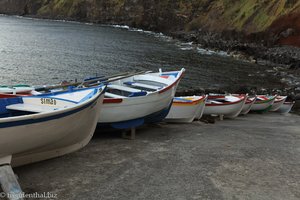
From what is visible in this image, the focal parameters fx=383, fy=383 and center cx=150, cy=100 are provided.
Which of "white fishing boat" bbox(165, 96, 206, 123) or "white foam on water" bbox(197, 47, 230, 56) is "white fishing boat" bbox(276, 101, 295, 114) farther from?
"white foam on water" bbox(197, 47, 230, 56)

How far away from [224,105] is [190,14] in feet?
268

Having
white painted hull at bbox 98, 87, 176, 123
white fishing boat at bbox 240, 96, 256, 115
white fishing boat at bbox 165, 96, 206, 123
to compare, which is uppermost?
white painted hull at bbox 98, 87, 176, 123

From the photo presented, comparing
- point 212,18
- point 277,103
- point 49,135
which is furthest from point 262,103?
point 212,18

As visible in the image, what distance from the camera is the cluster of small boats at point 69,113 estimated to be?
25.7 ft

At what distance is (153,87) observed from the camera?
1475 cm

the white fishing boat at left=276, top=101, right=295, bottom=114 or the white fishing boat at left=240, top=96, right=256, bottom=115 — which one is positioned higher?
the white fishing boat at left=240, top=96, right=256, bottom=115

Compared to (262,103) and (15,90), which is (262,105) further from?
(15,90)

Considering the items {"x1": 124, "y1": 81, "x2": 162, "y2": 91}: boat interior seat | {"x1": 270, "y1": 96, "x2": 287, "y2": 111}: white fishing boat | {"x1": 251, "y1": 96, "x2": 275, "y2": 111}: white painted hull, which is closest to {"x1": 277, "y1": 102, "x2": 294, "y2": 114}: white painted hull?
{"x1": 270, "y1": 96, "x2": 287, "y2": 111}: white fishing boat

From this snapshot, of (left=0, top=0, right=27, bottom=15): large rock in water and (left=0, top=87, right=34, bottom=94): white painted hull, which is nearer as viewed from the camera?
(left=0, top=87, right=34, bottom=94): white painted hull

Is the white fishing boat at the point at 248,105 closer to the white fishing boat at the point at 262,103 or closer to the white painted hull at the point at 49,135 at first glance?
the white fishing boat at the point at 262,103

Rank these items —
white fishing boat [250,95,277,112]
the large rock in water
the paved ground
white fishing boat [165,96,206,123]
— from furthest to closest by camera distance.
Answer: the large rock in water → white fishing boat [250,95,277,112] → white fishing boat [165,96,206,123] → the paved ground

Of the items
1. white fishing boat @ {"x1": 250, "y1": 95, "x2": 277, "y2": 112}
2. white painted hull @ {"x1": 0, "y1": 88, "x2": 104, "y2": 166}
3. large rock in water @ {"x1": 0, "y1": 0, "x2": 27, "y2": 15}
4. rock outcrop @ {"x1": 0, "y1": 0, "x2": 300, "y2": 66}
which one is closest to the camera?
white painted hull @ {"x1": 0, "y1": 88, "x2": 104, "y2": 166}

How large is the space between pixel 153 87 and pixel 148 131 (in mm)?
1783

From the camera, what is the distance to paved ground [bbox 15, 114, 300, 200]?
8.03 m
